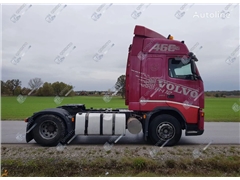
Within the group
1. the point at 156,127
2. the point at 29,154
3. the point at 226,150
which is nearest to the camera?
the point at 29,154

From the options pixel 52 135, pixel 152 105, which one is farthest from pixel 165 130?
pixel 52 135

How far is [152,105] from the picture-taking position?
6504mm

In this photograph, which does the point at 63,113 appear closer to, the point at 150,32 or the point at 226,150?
the point at 150,32

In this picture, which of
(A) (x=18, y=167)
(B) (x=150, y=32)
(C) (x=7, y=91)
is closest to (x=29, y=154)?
(A) (x=18, y=167)

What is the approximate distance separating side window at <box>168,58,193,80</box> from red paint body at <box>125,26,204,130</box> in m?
0.06

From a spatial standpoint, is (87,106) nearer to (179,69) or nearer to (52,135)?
(52,135)

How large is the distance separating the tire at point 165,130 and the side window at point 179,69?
4.33ft

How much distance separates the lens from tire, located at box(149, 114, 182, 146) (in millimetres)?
6328

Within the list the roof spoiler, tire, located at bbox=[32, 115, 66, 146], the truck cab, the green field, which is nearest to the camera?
tire, located at bbox=[32, 115, 66, 146]

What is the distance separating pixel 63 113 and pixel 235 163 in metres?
4.85

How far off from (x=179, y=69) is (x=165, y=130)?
1926mm

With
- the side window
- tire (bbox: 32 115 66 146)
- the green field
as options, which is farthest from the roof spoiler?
tire (bbox: 32 115 66 146)

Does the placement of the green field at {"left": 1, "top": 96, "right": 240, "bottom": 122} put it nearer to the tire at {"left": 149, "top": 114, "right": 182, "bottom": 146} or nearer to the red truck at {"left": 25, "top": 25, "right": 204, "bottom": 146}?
the red truck at {"left": 25, "top": 25, "right": 204, "bottom": 146}

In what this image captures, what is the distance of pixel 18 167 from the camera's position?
4.78m
